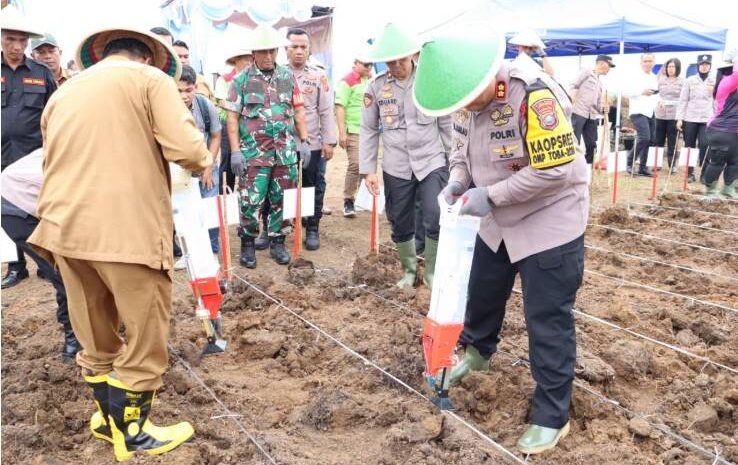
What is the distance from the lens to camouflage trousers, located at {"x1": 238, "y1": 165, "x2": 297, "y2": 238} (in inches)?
208

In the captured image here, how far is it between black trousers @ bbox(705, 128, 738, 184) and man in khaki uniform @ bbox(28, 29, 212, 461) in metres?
7.50

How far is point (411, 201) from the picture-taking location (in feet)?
15.3

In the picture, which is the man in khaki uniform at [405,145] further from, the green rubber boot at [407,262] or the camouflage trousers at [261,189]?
the camouflage trousers at [261,189]

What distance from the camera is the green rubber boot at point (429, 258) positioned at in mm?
4594

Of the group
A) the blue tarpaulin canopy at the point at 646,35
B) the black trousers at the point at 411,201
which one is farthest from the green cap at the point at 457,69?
the blue tarpaulin canopy at the point at 646,35

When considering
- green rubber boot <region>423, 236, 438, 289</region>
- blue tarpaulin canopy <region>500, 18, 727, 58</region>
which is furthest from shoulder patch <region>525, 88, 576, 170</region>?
blue tarpaulin canopy <region>500, 18, 727, 58</region>

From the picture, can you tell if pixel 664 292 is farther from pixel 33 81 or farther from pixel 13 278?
pixel 13 278

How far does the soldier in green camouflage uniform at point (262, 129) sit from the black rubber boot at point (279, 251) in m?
0.24

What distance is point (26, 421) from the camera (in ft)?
9.46

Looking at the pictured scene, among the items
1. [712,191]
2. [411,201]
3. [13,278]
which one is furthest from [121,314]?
[712,191]

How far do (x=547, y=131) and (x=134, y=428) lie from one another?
2.03 meters

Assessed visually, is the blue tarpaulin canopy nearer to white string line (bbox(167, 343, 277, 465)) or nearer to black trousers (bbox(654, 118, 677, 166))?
black trousers (bbox(654, 118, 677, 166))

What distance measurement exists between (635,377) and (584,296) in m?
1.45

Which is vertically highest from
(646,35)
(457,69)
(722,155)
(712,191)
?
(646,35)
